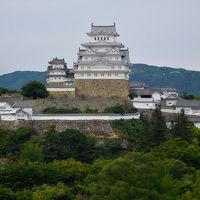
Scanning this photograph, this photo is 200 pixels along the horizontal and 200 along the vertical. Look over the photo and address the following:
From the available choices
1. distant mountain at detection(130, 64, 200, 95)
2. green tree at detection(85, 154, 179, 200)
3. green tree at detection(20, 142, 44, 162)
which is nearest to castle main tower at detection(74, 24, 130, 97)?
green tree at detection(20, 142, 44, 162)

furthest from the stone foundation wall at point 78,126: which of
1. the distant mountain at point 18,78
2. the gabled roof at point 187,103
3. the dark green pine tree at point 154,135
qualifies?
the distant mountain at point 18,78

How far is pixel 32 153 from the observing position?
37156mm

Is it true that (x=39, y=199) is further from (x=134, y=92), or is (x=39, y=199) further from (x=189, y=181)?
(x=134, y=92)

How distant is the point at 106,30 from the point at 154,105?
256 inches

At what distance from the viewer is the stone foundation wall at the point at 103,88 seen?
154 feet

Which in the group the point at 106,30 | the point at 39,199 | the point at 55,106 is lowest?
the point at 39,199

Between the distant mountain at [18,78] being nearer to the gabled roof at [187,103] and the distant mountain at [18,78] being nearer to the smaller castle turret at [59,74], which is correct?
the smaller castle turret at [59,74]

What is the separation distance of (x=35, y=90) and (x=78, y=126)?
574 cm

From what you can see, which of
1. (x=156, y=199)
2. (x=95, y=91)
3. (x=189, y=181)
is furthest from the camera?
(x=95, y=91)

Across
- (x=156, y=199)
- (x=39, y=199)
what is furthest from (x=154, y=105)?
(x=156, y=199)

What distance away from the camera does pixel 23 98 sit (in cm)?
4750

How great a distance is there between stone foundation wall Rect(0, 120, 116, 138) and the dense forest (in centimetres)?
61

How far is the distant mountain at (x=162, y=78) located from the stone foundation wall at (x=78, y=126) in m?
79.3

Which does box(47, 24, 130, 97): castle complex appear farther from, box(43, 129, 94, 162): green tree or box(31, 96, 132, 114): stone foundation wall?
box(43, 129, 94, 162): green tree
